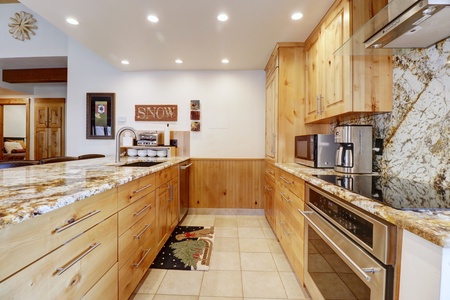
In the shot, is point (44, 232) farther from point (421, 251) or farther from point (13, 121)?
point (13, 121)

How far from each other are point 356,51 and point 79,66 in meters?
4.17

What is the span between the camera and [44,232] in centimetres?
78

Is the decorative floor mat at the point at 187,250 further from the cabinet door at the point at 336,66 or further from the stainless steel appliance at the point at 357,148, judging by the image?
the cabinet door at the point at 336,66

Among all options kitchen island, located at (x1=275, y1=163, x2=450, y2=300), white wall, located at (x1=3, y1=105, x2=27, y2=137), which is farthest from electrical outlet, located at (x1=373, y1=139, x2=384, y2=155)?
white wall, located at (x1=3, y1=105, x2=27, y2=137)

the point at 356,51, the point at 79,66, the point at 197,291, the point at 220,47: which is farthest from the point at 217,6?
the point at 79,66

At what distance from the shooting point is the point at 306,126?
8.86 feet

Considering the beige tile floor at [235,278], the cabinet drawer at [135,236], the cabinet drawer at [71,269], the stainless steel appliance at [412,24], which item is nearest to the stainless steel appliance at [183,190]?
the beige tile floor at [235,278]

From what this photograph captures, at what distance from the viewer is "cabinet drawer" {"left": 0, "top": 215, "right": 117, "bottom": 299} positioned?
27.5 inches

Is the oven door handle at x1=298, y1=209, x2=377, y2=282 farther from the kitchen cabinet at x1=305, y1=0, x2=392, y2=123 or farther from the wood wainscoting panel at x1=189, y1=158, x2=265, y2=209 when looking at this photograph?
the wood wainscoting panel at x1=189, y1=158, x2=265, y2=209

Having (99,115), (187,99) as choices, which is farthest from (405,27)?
(99,115)

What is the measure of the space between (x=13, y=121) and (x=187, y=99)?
8515 millimetres

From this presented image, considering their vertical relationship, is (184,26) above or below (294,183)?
above

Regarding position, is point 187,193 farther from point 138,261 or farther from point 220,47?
point 220,47

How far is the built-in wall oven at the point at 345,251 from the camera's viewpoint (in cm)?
80
